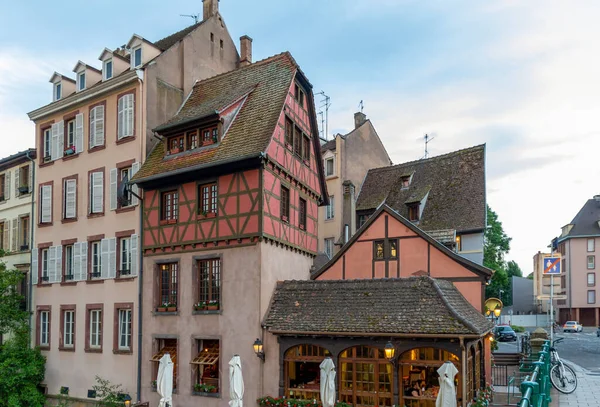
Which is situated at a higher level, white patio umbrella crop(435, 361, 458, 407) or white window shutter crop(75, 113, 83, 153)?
white window shutter crop(75, 113, 83, 153)

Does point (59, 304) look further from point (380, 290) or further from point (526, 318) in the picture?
point (526, 318)

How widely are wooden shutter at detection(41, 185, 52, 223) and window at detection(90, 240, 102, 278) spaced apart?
3.03 metres

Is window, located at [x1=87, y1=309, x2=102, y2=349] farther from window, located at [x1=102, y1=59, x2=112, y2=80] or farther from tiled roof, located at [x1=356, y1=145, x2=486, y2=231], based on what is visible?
tiled roof, located at [x1=356, y1=145, x2=486, y2=231]

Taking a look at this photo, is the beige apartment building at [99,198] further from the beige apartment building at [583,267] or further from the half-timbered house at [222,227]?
the beige apartment building at [583,267]

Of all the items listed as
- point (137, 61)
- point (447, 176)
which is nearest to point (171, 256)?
point (137, 61)

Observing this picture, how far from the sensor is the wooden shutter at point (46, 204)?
81.4ft

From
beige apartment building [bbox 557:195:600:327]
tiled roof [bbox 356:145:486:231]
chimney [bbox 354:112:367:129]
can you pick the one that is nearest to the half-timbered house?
tiled roof [bbox 356:145:486:231]

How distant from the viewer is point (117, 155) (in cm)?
2248

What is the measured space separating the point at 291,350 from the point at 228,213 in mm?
4837

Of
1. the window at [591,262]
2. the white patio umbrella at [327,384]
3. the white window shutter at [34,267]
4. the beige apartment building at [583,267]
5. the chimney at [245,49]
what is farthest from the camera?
the window at [591,262]

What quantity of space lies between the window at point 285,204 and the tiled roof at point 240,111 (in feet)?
7.67

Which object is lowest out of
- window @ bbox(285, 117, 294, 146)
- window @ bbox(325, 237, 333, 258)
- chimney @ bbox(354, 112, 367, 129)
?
window @ bbox(325, 237, 333, 258)

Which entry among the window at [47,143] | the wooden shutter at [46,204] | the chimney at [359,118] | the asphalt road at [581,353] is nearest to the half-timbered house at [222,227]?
the wooden shutter at [46,204]

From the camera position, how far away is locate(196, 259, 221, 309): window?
63.4ft
